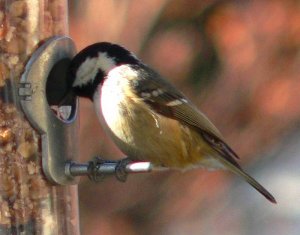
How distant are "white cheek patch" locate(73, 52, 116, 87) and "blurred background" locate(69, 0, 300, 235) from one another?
8.23 feet

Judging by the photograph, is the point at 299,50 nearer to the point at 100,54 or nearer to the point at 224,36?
the point at 224,36

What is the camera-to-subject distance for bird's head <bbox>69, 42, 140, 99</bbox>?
4848 millimetres

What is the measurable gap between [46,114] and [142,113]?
0.50 metres

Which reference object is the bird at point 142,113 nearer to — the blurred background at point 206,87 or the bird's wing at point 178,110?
the bird's wing at point 178,110

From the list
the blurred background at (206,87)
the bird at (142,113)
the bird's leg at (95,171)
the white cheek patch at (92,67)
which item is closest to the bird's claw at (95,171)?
the bird's leg at (95,171)

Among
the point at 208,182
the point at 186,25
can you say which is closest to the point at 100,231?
the point at 208,182

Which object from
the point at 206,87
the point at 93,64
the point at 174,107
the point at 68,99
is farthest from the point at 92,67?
the point at 206,87

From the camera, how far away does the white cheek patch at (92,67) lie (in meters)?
4.86

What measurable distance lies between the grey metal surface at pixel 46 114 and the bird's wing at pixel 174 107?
47cm

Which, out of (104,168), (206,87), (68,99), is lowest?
(206,87)

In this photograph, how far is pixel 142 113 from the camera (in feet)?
16.3

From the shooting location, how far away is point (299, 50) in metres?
8.34

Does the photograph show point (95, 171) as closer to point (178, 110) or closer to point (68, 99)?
point (68, 99)

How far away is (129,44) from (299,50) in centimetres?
132
